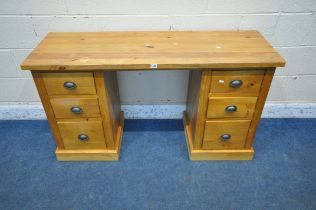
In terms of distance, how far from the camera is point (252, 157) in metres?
1.56

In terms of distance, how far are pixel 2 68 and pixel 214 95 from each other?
147cm

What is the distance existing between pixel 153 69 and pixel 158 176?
717mm

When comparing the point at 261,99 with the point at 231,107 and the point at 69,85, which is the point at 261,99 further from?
the point at 69,85

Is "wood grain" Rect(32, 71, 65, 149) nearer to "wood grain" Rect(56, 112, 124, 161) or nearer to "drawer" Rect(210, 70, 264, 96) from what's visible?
"wood grain" Rect(56, 112, 124, 161)

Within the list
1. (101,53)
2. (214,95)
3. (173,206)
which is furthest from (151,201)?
(101,53)

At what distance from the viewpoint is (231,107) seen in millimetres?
1292

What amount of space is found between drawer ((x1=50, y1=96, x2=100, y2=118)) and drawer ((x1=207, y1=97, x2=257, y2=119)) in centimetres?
65

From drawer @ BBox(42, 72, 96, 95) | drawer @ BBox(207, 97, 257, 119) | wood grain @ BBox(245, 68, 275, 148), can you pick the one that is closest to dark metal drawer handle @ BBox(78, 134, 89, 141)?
drawer @ BBox(42, 72, 96, 95)

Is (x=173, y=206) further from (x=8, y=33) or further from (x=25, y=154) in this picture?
(x=8, y=33)

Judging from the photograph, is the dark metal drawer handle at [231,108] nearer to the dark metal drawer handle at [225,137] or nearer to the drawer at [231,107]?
the drawer at [231,107]

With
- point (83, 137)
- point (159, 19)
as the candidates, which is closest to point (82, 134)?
point (83, 137)

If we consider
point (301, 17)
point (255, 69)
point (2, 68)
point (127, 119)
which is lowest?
point (127, 119)

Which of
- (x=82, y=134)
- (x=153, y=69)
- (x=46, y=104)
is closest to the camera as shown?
(x=153, y=69)

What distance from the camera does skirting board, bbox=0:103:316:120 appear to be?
1.84 meters
